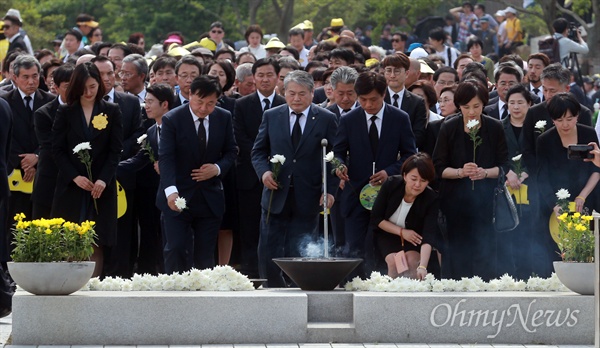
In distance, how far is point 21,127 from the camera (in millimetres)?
14367

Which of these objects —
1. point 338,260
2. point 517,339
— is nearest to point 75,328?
point 338,260

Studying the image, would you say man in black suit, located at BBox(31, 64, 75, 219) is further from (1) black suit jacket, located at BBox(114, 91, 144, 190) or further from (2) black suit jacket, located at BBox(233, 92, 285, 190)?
(2) black suit jacket, located at BBox(233, 92, 285, 190)

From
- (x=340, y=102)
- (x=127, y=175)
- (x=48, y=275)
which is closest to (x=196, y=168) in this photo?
(x=127, y=175)

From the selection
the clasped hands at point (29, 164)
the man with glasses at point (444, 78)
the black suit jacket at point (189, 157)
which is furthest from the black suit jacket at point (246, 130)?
the man with glasses at point (444, 78)

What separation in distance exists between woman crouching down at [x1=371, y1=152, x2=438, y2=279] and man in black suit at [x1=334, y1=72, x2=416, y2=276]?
0.52m

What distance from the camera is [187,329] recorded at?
10562mm

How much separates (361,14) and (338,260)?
109 ft

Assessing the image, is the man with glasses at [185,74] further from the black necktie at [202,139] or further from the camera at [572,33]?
the camera at [572,33]

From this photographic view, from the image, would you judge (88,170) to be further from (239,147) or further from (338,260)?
(338,260)

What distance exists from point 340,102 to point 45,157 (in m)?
2.97

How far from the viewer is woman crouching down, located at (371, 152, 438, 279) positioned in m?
12.2

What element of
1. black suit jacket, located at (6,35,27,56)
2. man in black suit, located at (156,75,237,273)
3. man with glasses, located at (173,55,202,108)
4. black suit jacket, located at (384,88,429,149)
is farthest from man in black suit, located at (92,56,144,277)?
black suit jacket, located at (6,35,27,56)

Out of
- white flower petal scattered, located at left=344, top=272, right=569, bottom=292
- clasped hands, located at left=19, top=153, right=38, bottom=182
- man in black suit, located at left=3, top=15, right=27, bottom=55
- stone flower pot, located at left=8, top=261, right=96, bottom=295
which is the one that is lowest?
white flower petal scattered, located at left=344, top=272, right=569, bottom=292

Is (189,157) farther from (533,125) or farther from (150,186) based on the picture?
(533,125)
